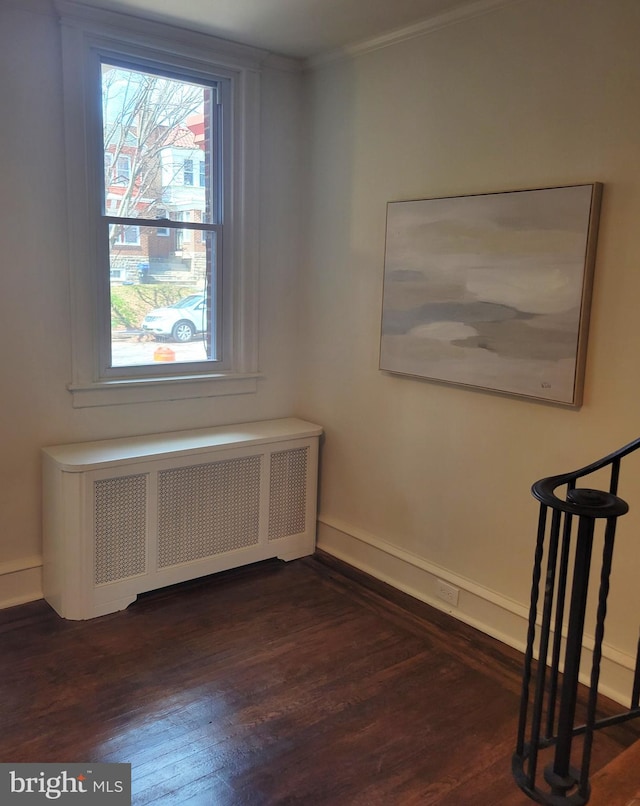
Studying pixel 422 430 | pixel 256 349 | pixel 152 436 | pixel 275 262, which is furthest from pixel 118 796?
pixel 275 262

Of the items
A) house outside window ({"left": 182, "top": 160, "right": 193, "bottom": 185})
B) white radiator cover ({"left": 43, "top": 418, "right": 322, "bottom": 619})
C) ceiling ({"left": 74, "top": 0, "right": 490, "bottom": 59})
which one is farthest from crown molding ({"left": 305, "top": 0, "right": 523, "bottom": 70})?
white radiator cover ({"left": 43, "top": 418, "right": 322, "bottom": 619})

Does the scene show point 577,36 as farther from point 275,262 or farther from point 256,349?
point 256,349

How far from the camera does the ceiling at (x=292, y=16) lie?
9.30 ft

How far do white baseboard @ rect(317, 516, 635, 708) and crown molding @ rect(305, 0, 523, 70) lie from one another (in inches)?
95.2

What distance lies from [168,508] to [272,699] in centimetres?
106

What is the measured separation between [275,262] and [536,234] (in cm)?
158

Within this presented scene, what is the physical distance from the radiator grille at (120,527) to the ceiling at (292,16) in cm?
206

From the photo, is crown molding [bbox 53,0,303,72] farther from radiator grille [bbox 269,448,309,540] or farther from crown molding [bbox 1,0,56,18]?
radiator grille [bbox 269,448,309,540]

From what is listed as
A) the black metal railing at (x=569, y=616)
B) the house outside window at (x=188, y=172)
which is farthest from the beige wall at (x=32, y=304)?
the black metal railing at (x=569, y=616)

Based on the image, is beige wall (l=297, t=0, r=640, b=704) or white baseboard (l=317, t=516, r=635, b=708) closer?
beige wall (l=297, t=0, r=640, b=704)

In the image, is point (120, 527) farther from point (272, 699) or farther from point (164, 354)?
point (272, 699)

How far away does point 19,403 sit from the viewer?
304cm
